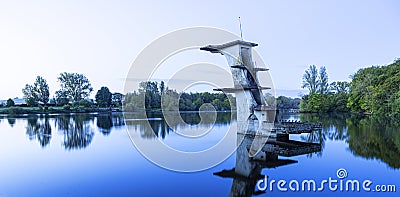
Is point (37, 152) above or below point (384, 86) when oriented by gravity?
below

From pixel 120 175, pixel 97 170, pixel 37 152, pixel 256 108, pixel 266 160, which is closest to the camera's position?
pixel 120 175

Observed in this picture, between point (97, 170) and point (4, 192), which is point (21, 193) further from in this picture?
point (97, 170)

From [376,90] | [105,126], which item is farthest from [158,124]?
[376,90]

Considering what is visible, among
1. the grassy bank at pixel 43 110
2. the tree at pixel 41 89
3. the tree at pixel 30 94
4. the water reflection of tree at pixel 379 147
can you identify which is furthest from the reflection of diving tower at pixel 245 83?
the tree at pixel 41 89

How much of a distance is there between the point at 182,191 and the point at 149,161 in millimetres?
4435

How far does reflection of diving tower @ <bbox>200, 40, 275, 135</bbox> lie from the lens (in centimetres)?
1578

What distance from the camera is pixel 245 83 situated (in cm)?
1622

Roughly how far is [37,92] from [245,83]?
50.6m

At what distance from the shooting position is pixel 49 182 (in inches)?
338

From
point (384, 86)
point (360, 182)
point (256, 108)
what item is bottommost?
point (360, 182)

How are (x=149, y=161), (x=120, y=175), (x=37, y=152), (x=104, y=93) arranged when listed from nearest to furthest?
(x=120, y=175) < (x=149, y=161) < (x=37, y=152) < (x=104, y=93)

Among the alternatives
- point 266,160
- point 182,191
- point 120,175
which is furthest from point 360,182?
point 120,175

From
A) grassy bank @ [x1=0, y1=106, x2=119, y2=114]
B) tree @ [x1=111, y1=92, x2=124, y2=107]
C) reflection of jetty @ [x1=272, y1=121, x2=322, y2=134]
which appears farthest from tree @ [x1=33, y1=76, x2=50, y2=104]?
reflection of jetty @ [x1=272, y1=121, x2=322, y2=134]

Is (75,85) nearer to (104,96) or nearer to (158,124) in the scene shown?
(104,96)
